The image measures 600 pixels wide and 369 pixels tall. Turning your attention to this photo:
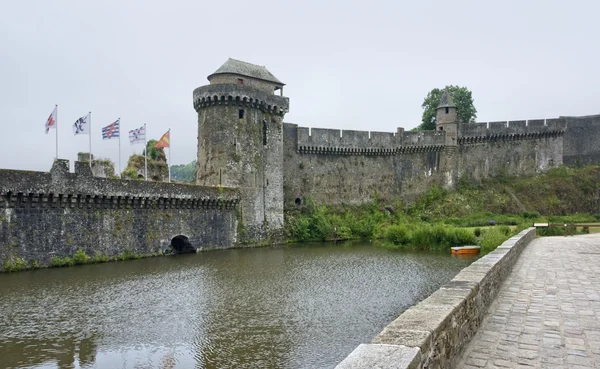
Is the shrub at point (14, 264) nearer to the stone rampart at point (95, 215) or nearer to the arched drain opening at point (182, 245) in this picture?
the stone rampart at point (95, 215)

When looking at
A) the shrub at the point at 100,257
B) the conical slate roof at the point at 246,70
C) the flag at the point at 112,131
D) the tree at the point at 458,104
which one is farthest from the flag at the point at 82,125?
the tree at the point at 458,104

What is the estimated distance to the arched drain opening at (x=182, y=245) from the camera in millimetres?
25797

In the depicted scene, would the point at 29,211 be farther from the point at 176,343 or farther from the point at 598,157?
the point at 598,157

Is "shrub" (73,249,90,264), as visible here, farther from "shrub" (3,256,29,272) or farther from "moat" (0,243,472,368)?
"shrub" (3,256,29,272)

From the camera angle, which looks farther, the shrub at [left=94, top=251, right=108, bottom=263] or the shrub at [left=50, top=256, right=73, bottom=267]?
the shrub at [left=94, top=251, right=108, bottom=263]

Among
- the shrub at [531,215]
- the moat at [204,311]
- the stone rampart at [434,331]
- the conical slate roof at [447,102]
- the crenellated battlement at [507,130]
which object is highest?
the conical slate roof at [447,102]

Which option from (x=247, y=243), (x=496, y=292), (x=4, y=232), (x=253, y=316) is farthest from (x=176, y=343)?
(x=247, y=243)

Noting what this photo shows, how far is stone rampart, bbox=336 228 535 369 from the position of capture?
349cm

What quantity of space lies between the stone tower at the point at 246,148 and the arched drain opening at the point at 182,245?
12.2ft

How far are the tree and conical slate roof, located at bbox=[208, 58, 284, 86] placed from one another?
1859 centimetres

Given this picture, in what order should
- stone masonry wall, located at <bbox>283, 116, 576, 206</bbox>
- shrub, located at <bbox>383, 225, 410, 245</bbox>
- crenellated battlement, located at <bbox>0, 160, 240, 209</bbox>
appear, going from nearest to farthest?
crenellated battlement, located at <bbox>0, 160, 240, 209</bbox> → shrub, located at <bbox>383, 225, 410, 245</bbox> → stone masonry wall, located at <bbox>283, 116, 576, 206</bbox>

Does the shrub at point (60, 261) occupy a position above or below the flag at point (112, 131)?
below

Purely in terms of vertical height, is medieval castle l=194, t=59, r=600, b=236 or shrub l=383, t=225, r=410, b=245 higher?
medieval castle l=194, t=59, r=600, b=236

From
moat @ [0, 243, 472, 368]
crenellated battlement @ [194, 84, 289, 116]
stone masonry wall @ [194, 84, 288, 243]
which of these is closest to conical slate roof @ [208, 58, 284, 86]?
crenellated battlement @ [194, 84, 289, 116]
